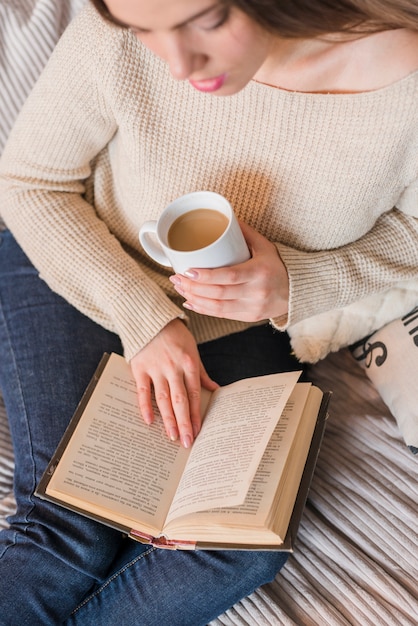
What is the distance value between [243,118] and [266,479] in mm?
465

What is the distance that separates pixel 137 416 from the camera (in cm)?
92

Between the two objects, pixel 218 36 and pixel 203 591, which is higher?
pixel 218 36

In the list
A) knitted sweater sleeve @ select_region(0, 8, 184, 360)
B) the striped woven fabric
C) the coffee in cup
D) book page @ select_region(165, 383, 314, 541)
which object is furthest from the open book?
the striped woven fabric

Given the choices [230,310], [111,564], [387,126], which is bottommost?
[111,564]

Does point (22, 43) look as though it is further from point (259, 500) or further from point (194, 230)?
point (259, 500)

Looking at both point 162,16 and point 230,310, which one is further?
point 230,310

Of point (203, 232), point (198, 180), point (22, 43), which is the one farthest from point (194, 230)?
point (22, 43)

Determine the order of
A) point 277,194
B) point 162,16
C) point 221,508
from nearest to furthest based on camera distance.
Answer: point 162,16 < point 221,508 < point 277,194

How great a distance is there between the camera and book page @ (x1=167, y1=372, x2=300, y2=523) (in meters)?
0.77

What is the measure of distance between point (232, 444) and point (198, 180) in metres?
0.36

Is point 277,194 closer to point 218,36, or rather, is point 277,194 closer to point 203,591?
point 218,36

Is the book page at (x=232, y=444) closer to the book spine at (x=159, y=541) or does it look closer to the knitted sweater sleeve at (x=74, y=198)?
the book spine at (x=159, y=541)

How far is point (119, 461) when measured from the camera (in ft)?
2.84

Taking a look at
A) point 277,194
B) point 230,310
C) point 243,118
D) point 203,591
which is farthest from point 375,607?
point 243,118
